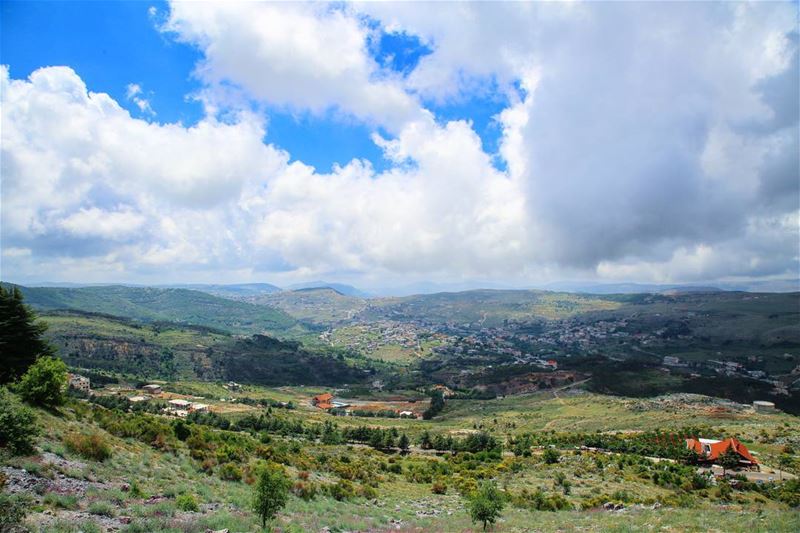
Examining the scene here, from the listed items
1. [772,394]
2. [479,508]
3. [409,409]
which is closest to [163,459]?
[479,508]

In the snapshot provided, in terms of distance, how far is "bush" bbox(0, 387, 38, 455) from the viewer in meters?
16.4

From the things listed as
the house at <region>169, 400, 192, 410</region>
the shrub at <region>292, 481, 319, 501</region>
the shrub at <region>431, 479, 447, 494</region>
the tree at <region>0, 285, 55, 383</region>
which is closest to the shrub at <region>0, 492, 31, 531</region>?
the shrub at <region>292, 481, 319, 501</region>

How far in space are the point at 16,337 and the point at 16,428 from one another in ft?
62.8

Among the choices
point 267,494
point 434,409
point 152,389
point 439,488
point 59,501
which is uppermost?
point 59,501

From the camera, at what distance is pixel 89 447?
64.6 feet

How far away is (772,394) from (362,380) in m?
151

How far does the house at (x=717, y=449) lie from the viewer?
40.0 m

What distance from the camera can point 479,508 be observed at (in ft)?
67.3

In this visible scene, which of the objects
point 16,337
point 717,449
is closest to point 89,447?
point 16,337

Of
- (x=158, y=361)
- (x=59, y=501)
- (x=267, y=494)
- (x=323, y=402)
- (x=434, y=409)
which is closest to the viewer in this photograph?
(x=59, y=501)

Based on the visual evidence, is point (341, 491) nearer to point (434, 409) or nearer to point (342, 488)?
point (342, 488)

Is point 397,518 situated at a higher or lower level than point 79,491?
lower

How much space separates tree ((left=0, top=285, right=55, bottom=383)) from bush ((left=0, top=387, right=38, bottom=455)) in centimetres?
1633

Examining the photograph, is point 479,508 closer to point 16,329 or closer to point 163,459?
point 163,459
